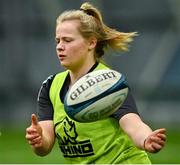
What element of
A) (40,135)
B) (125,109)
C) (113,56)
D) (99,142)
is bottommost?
(113,56)

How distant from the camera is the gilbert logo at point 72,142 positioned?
7.34 m

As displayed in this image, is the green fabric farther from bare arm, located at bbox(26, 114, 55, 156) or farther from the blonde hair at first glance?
the blonde hair

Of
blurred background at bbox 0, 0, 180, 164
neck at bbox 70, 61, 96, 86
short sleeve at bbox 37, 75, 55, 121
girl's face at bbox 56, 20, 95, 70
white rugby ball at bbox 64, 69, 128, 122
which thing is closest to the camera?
white rugby ball at bbox 64, 69, 128, 122

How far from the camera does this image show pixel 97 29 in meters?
7.54

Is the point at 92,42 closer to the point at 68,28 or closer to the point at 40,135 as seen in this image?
the point at 68,28

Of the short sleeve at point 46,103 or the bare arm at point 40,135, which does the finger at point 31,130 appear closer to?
the bare arm at point 40,135

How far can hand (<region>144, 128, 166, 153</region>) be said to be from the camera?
654cm

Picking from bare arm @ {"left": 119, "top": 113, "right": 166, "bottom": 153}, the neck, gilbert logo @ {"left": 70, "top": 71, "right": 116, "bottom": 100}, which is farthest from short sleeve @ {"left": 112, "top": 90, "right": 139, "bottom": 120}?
the neck

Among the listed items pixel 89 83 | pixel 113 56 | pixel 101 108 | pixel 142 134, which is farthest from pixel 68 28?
pixel 113 56

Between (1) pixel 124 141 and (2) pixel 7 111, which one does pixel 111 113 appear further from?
(2) pixel 7 111

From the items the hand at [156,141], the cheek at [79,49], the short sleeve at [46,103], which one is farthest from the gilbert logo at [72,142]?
the hand at [156,141]

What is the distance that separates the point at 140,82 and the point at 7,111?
8.87ft

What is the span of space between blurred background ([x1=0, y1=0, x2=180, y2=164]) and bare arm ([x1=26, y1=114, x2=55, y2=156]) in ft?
38.7

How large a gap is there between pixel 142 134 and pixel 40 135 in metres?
0.75
